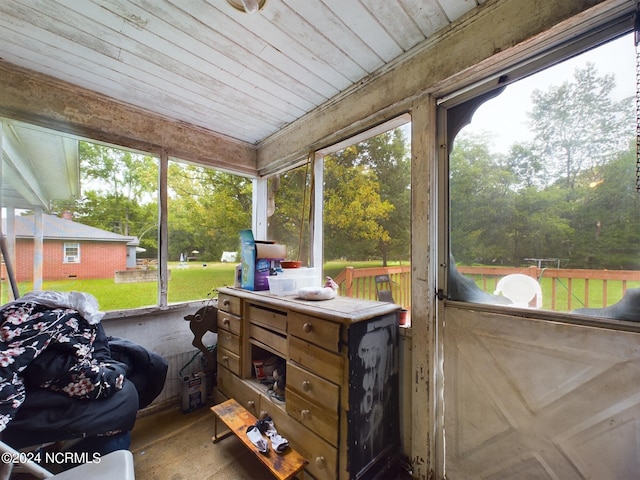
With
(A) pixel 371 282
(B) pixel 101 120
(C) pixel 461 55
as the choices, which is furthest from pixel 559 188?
(B) pixel 101 120

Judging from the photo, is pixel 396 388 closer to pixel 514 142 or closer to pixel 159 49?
pixel 514 142

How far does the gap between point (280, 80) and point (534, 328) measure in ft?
6.49

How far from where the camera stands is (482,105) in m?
1.31

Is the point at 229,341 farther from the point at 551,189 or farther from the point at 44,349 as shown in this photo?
the point at 551,189

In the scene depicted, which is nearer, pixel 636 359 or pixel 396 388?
pixel 636 359

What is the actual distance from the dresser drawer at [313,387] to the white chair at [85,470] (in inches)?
28.3

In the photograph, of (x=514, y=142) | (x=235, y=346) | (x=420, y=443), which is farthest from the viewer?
(x=235, y=346)

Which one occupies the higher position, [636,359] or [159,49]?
[159,49]

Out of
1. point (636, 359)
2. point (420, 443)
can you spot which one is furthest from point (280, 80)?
point (420, 443)

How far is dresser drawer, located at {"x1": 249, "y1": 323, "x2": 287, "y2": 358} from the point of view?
4.99 ft

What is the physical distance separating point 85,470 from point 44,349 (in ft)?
1.89

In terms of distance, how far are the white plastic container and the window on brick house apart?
1459mm

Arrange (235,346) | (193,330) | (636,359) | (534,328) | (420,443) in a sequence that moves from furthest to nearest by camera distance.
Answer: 1. (193,330)
2. (235,346)
3. (420,443)
4. (534,328)
5. (636,359)

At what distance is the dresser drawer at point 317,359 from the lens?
3.88ft
